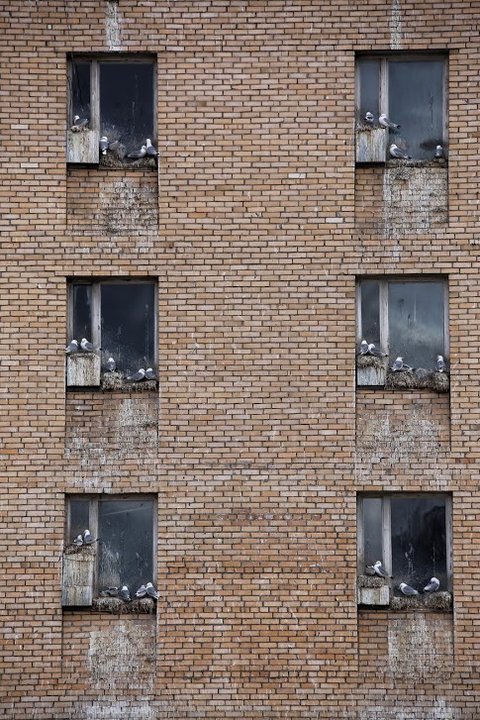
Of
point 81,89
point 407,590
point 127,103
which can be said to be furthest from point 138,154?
point 407,590

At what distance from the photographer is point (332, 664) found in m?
13.0

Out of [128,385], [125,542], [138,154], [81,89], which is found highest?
[81,89]

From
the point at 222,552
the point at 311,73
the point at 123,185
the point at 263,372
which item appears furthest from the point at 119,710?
the point at 311,73

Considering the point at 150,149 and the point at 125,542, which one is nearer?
the point at 125,542

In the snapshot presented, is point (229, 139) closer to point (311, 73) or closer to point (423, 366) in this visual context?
point (311, 73)

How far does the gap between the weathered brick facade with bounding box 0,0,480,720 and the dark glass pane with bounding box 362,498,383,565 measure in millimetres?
296

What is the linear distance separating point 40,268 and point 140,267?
1.10 m

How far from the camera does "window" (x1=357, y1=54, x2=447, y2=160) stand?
1382 cm

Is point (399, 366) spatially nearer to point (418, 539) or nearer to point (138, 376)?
point (418, 539)

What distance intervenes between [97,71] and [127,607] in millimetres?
6017

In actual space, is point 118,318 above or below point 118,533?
above

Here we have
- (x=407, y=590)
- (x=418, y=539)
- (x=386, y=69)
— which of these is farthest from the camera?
(x=386, y=69)

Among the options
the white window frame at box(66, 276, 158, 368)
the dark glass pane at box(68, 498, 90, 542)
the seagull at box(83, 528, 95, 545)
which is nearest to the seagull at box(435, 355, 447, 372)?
the white window frame at box(66, 276, 158, 368)

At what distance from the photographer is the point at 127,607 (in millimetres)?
13195
